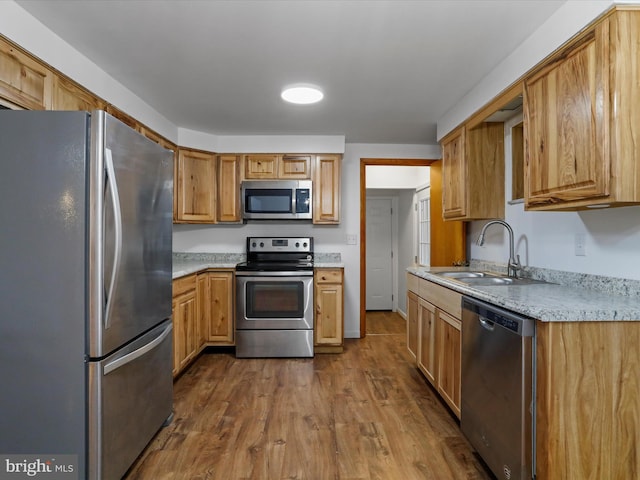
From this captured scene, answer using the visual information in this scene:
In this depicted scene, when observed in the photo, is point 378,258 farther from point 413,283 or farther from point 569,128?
point 569,128

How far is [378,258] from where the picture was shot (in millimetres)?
5859

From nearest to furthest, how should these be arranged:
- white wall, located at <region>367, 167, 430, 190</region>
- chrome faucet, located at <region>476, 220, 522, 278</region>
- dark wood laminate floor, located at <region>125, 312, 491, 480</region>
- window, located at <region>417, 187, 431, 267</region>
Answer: dark wood laminate floor, located at <region>125, 312, 491, 480</region>, chrome faucet, located at <region>476, 220, 522, 278</region>, window, located at <region>417, 187, 431, 267</region>, white wall, located at <region>367, 167, 430, 190</region>

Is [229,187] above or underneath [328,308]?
above

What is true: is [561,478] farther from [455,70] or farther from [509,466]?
[455,70]

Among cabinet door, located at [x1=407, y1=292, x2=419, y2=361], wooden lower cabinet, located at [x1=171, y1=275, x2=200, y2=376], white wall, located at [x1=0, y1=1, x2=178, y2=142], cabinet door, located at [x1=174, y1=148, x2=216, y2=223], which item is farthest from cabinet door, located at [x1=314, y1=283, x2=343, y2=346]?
white wall, located at [x1=0, y1=1, x2=178, y2=142]

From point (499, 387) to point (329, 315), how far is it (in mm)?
2180

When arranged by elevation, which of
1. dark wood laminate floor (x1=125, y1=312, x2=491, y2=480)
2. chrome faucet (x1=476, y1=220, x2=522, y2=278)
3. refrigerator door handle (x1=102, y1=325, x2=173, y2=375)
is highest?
chrome faucet (x1=476, y1=220, x2=522, y2=278)

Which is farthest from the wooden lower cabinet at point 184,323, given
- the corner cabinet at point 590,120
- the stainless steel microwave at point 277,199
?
the corner cabinet at point 590,120

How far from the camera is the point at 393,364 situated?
3383 mm

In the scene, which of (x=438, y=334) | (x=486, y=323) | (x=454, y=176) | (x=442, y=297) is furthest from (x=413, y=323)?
(x=486, y=323)

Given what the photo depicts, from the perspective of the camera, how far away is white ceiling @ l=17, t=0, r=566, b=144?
5.72 ft

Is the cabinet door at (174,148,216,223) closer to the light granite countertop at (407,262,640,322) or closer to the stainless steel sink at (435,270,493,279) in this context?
the stainless steel sink at (435,270,493,279)

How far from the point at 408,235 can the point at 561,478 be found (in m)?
4.18

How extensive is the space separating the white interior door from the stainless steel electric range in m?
2.42
